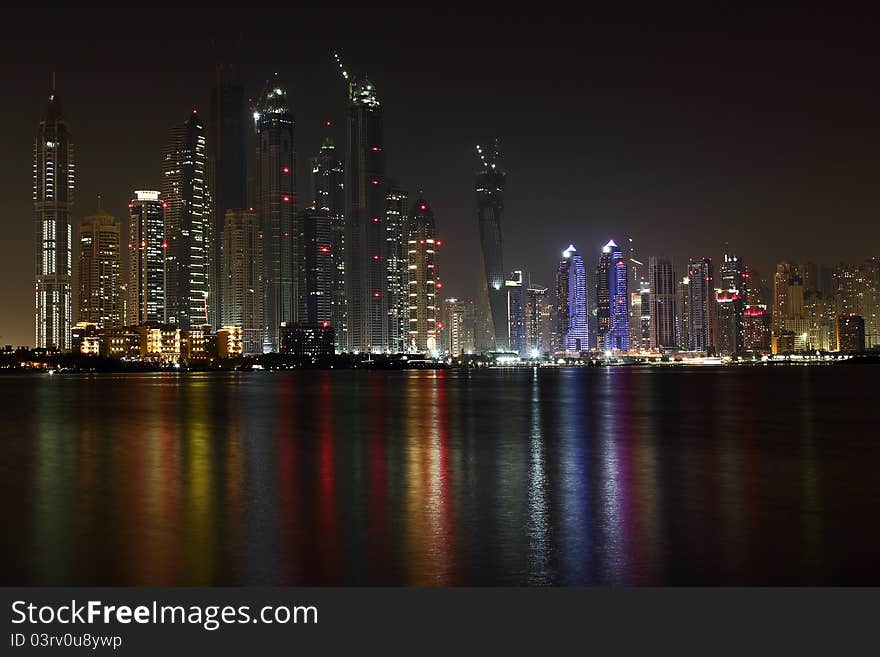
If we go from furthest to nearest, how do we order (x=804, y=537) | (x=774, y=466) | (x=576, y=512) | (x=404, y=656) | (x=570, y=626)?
(x=774, y=466) < (x=576, y=512) < (x=804, y=537) < (x=570, y=626) < (x=404, y=656)

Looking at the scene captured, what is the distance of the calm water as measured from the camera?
1533 centimetres

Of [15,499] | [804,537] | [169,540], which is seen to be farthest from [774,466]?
[15,499]

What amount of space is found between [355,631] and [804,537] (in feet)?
34.7

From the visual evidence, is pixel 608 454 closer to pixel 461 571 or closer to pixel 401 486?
pixel 401 486

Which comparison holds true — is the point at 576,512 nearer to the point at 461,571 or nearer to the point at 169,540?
the point at 461,571

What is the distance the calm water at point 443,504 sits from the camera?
1533 centimetres

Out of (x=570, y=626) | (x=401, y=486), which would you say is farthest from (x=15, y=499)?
(x=570, y=626)

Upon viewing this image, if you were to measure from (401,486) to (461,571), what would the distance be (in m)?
10.1

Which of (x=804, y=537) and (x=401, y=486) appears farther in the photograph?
(x=401, y=486)

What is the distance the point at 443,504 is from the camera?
71.0 ft

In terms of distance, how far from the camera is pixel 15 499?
78.1ft

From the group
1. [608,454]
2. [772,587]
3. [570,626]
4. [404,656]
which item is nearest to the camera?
[404,656]

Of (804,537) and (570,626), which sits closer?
(570,626)

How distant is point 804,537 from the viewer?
17.8m
